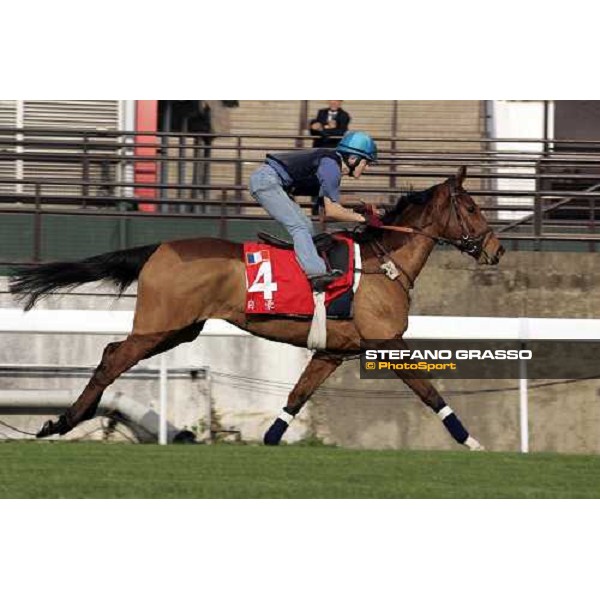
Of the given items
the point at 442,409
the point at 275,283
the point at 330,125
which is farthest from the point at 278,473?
the point at 330,125

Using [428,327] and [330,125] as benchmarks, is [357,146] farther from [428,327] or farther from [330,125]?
[330,125]

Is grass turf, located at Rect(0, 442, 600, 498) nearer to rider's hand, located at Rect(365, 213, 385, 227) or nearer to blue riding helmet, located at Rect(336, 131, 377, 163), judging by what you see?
rider's hand, located at Rect(365, 213, 385, 227)

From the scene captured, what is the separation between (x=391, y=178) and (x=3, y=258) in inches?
152

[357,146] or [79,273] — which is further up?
[357,146]

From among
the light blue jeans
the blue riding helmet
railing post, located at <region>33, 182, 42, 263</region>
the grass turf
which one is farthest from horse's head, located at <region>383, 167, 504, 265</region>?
railing post, located at <region>33, 182, 42, 263</region>

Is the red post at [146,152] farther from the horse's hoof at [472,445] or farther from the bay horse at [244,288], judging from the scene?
the horse's hoof at [472,445]

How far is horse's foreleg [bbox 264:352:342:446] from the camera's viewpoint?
953cm

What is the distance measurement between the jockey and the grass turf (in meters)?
1.24

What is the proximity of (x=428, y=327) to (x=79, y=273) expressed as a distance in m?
2.59

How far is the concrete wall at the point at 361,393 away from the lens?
11273mm

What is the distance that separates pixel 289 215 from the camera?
9273 millimetres

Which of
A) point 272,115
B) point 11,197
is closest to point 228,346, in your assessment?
point 11,197

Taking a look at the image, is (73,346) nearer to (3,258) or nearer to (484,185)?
(3,258)

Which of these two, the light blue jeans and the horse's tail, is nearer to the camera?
the light blue jeans
